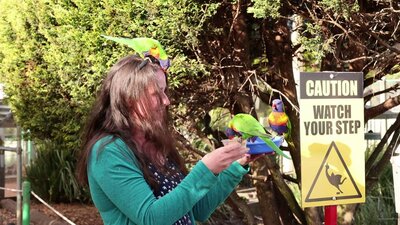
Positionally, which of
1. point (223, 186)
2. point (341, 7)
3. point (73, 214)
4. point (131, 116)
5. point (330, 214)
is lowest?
point (73, 214)

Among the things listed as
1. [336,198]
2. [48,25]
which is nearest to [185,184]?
[336,198]

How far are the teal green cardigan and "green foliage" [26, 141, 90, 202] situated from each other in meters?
7.35

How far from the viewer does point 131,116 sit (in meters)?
1.87

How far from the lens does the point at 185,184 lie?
69.1 inches

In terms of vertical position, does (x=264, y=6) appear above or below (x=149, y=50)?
above

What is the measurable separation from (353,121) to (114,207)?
176 cm

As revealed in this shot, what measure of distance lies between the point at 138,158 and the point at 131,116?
5.9 inches

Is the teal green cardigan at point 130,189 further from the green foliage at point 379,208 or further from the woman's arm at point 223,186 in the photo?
the green foliage at point 379,208

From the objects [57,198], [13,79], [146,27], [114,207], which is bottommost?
[57,198]

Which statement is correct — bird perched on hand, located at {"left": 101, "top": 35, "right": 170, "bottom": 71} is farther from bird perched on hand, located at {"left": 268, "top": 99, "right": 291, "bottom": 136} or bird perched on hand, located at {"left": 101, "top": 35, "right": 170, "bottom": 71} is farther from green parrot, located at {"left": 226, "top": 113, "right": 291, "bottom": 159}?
bird perched on hand, located at {"left": 268, "top": 99, "right": 291, "bottom": 136}

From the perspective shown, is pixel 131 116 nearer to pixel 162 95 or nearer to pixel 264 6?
pixel 162 95

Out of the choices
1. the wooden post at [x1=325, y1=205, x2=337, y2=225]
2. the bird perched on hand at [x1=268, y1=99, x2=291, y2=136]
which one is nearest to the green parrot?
the bird perched on hand at [x1=268, y1=99, x2=291, y2=136]

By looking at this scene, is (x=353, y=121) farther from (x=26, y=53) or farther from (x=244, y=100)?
(x=26, y=53)

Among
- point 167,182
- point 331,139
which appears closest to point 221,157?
point 167,182
